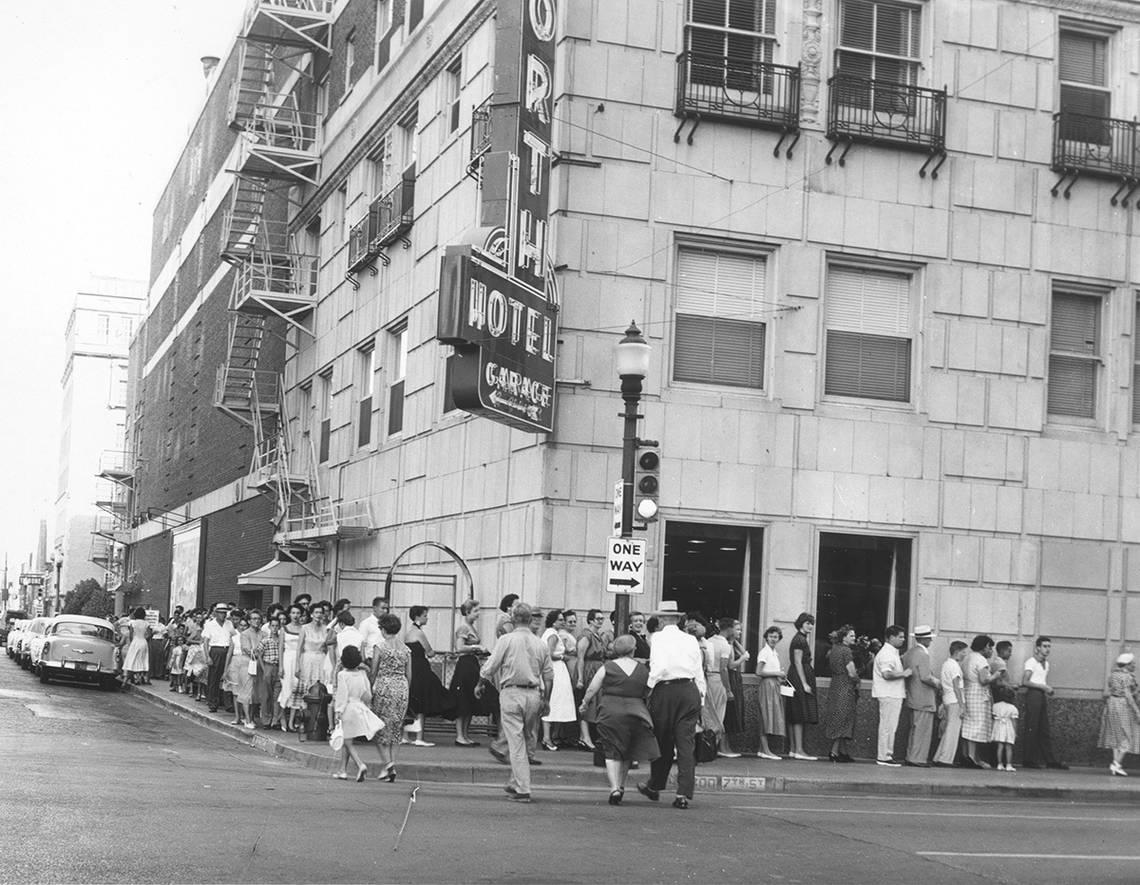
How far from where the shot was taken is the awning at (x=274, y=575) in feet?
109

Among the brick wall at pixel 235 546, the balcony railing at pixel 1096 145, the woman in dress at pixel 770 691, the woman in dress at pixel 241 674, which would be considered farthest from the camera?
the brick wall at pixel 235 546

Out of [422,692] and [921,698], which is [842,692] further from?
[422,692]

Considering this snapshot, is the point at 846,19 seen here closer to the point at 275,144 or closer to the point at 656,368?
the point at 656,368

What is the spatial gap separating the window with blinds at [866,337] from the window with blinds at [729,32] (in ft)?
10.4

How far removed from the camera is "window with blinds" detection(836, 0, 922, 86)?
886 inches

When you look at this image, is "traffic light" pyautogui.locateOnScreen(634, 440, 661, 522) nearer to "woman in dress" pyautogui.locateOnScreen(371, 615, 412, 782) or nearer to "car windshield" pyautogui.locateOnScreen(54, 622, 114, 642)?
"woman in dress" pyautogui.locateOnScreen(371, 615, 412, 782)

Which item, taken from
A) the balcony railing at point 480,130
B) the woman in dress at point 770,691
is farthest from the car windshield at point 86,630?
the woman in dress at point 770,691

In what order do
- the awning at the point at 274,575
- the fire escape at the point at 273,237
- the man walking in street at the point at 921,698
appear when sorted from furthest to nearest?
the fire escape at the point at 273,237, the awning at the point at 274,575, the man walking in street at the point at 921,698

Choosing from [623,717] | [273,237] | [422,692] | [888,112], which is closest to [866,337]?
[888,112]

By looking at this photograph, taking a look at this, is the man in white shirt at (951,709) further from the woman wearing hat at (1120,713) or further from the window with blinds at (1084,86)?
the window with blinds at (1084,86)

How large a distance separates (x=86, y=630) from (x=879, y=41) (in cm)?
2226

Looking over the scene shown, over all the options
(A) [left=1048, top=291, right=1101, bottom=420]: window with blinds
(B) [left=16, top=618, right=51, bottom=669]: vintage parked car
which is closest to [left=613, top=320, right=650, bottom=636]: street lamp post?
(A) [left=1048, top=291, right=1101, bottom=420]: window with blinds

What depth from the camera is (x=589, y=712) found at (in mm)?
19688

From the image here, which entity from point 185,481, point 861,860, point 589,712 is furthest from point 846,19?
point 185,481
